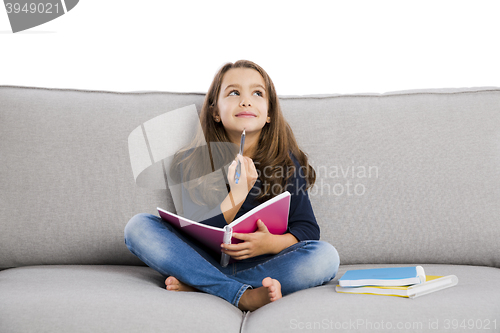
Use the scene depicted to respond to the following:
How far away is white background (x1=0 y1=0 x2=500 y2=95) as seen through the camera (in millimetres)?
1676

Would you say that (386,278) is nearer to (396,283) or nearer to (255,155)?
(396,283)

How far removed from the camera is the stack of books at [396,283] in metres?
0.84

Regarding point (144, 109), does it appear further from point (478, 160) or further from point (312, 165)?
point (478, 160)

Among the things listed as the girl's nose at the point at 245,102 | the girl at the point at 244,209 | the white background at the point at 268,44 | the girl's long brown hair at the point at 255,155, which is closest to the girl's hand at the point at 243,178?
the girl at the point at 244,209

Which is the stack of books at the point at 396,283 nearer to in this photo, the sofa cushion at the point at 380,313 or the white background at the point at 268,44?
the sofa cushion at the point at 380,313

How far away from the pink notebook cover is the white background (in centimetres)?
82

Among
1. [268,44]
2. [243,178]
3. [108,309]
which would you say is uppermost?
[268,44]

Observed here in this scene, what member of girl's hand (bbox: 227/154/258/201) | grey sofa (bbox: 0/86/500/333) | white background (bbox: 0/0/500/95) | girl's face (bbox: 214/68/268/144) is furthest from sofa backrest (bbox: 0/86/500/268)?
white background (bbox: 0/0/500/95)

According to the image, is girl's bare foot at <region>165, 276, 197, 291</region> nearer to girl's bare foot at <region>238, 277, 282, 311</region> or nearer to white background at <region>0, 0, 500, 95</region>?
girl's bare foot at <region>238, 277, 282, 311</region>

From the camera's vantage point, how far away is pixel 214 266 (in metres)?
0.98

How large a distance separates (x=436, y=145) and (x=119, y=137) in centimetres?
105

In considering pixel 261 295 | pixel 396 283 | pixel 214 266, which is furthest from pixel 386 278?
pixel 214 266

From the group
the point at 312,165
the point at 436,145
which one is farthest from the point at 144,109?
the point at 436,145

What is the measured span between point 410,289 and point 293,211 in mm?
452
